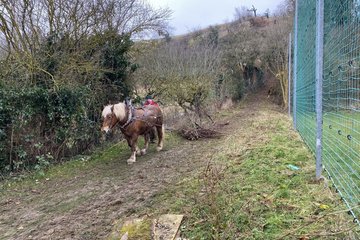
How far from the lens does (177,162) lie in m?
5.81

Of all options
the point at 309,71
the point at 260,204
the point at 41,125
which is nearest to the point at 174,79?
the point at 41,125

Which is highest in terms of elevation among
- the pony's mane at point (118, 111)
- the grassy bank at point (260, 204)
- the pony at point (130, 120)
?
the pony's mane at point (118, 111)

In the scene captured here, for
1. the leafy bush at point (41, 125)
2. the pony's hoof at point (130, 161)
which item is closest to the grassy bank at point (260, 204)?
the pony's hoof at point (130, 161)

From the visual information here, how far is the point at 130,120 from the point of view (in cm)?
610

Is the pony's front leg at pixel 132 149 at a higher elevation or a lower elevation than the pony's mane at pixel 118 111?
lower

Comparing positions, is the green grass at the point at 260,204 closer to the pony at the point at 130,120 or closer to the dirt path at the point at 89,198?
the dirt path at the point at 89,198

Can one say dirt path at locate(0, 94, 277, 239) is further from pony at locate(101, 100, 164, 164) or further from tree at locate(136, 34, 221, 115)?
tree at locate(136, 34, 221, 115)

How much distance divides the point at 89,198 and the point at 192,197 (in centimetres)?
161

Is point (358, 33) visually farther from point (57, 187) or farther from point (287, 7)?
point (287, 7)

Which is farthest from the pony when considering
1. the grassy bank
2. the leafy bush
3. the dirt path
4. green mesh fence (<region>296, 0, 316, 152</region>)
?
green mesh fence (<region>296, 0, 316, 152</region>)

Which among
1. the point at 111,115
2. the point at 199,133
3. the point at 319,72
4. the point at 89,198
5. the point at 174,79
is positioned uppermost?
the point at 319,72

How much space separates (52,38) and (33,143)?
2.48 metres

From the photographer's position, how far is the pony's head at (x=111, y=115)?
566cm

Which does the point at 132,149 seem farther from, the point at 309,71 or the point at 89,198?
the point at 309,71
